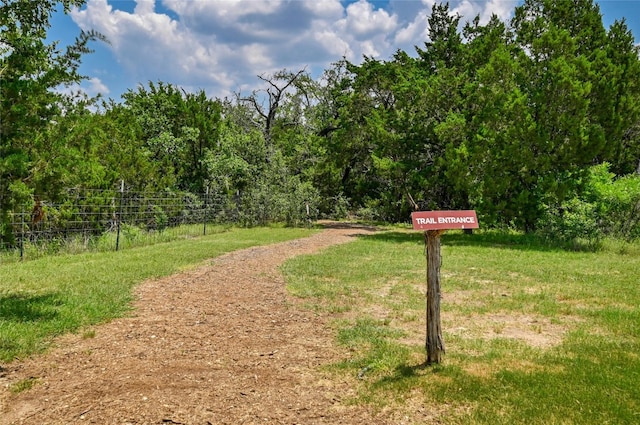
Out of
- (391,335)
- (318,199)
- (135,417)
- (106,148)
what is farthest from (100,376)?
(318,199)

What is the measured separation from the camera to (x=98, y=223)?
1288 cm

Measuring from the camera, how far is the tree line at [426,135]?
5.05 m

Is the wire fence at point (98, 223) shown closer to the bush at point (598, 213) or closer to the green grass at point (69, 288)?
the green grass at point (69, 288)

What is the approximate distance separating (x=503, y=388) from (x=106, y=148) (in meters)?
15.7

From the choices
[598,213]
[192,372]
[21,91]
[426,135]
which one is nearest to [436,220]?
[192,372]

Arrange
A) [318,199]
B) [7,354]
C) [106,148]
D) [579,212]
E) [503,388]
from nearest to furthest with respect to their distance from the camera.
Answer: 1. [503,388]
2. [7,354]
3. [579,212]
4. [106,148]
5. [318,199]

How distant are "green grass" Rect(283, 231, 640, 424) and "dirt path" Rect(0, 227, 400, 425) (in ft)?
1.23

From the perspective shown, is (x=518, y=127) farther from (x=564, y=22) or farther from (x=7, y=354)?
(x=7, y=354)

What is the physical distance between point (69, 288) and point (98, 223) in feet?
21.4

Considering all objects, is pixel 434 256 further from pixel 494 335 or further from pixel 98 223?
pixel 98 223

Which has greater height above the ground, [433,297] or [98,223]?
[98,223]

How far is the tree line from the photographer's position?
16.6 feet

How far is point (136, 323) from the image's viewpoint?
5551 mm

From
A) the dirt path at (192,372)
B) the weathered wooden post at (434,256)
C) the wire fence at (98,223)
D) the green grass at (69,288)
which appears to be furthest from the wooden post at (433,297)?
the wire fence at (98,223)
